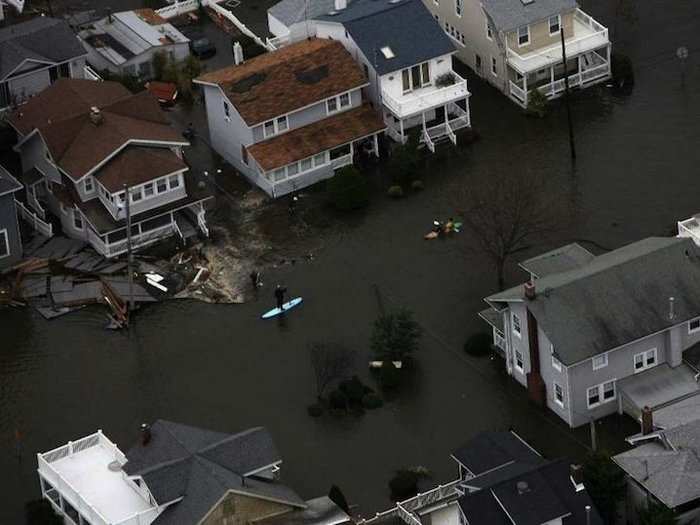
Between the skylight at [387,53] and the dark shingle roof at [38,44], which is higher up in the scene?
the dark shingle roof at [38,44]

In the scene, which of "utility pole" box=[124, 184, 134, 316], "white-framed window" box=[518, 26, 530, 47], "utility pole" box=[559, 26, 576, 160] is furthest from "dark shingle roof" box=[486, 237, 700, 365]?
"white-framed window" box=[518, 26, 530, 47]

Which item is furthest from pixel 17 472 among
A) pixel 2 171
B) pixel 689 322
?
pixel 689 322

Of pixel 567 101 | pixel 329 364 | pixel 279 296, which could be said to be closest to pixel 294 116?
pixel 279 296

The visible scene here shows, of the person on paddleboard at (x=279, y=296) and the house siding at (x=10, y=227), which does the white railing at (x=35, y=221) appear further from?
the person on paddleboard at (x=279, y=296)

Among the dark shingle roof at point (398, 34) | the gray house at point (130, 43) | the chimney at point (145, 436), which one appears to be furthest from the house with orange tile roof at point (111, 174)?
the chimney at point (145, 436)

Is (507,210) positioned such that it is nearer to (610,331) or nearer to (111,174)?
(610,331)

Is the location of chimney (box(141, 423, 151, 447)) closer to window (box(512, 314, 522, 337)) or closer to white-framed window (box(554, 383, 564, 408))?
window (box(512, 314, 522, 337))
